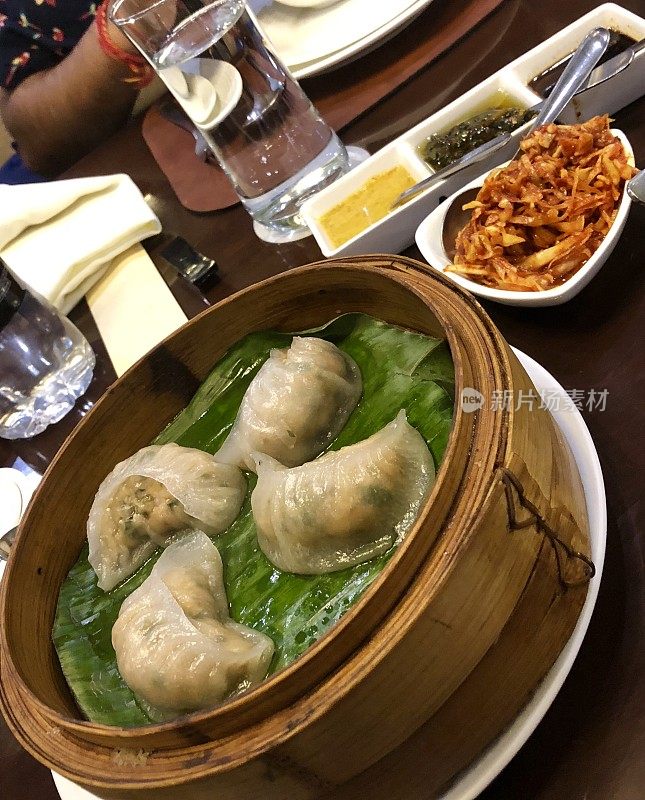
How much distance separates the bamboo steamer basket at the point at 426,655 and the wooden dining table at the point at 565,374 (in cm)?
10

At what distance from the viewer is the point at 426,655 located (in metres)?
0.81

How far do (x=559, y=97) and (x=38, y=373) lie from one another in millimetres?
1622

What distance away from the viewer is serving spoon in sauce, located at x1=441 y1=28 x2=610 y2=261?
156 centimetres

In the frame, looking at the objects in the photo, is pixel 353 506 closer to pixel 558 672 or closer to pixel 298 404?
pixel 298 404

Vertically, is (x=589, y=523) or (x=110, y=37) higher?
(x=110, y=37)

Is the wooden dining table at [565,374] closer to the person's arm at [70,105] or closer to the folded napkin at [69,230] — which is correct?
the folded napkin at [69,230]

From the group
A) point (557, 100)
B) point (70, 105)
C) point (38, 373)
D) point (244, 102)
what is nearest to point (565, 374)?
point (557, 100)

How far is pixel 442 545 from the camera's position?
83 centimetres

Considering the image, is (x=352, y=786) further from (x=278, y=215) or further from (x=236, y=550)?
(x=278, y=215)

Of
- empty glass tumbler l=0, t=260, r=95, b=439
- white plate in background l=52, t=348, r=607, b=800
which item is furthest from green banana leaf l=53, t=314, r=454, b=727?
empty glass tumbler l=0, t=260, r=95, b=439

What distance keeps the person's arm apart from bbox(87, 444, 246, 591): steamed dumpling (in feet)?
6.77

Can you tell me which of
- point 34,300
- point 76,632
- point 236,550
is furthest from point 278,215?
point 76,632

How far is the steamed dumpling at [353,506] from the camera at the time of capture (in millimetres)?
1107

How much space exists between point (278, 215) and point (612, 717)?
151cm
